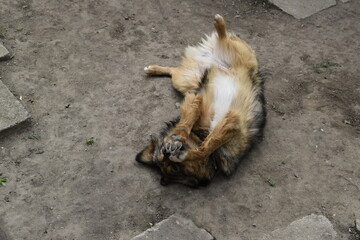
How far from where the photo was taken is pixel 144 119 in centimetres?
461

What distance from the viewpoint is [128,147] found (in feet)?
14.2

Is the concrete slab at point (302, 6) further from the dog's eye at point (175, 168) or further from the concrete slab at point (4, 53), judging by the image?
the concrete slab at point (4, 53)

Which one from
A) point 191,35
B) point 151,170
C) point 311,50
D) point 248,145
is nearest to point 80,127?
point 151,170

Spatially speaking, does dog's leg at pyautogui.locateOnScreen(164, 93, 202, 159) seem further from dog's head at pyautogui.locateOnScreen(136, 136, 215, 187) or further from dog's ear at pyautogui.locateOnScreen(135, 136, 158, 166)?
dog's ear at pyautogui.locateOnScreen(135, 136, 158, 166)

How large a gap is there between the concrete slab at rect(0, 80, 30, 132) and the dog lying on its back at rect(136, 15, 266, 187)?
130cm

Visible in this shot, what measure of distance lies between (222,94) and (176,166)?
3.17 ft

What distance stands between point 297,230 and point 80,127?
2375 millimetres

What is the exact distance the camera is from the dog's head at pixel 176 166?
12.7ft

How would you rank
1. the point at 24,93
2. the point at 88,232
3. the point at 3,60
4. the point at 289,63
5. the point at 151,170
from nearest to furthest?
the point at 88,232
the point at 151,170
the point at 24,93
the point at 3,60
the point at 289,63

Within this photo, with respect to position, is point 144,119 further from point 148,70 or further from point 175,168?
point 175,168

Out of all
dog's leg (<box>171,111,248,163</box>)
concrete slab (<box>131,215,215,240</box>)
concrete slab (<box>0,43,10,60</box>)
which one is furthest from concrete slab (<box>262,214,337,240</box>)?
concrete slab (<box>0,43,10,60</box>)

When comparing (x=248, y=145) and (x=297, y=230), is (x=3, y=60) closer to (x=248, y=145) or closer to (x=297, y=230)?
(x=248, y=145)

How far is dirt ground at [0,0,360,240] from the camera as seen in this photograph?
3801mm

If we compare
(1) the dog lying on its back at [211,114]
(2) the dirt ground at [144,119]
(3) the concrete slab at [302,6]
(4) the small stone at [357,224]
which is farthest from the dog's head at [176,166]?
(3) the concrete slab at [302,6]
